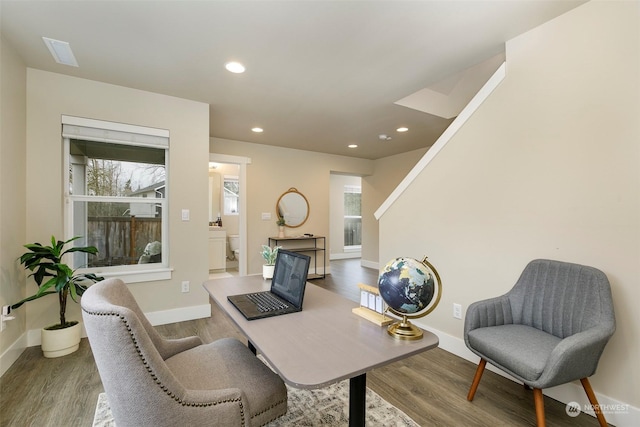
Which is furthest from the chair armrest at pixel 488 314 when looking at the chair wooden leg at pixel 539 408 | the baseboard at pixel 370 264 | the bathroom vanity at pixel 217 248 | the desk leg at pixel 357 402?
the bathroom vanity at pixel 217 248

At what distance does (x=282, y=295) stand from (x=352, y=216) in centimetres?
723

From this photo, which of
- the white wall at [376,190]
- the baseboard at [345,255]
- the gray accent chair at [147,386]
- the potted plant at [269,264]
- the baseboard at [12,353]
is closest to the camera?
the gray accent chair at [147,386]

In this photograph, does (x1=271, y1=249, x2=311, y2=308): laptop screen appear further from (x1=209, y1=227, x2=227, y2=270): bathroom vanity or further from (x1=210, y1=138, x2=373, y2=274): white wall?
(x1=209, y1=227, x2=227, y2=270): bathroom vanity

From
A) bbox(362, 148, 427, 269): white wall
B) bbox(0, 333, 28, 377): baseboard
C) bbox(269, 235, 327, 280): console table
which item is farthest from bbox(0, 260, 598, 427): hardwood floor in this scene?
bbox(362, 148, 427, 269): white wall

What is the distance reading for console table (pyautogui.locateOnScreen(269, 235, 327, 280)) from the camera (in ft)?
17.4

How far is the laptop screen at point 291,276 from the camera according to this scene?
1.40 metres

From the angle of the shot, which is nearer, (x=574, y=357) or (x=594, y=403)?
(x=574, y=357)

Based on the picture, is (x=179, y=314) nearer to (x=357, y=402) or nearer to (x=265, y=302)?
(x=265, y=302)

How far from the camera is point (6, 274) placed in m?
2.19

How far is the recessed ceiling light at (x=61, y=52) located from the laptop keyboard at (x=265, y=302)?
2412mm

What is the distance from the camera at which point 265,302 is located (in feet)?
4.79

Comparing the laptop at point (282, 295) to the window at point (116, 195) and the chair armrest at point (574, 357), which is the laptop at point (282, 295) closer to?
the chair armrest at point (574, 357)

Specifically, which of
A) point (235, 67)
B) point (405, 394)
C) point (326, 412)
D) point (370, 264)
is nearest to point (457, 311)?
point (405, 394)

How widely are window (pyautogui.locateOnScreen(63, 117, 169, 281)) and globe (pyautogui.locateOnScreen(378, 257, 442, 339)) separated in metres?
2.83
